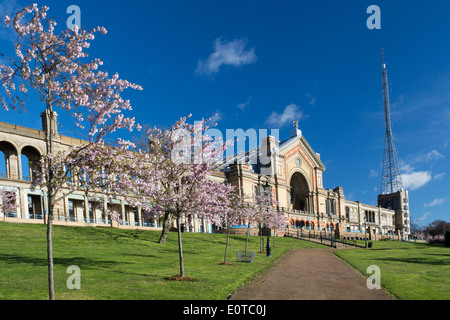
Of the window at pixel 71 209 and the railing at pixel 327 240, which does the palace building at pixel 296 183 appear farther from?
the window at pixel 71 209

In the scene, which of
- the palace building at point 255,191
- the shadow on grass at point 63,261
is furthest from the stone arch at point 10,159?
the shadow on grass at point 63,261

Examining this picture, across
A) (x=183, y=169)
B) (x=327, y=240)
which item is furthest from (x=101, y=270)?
(x=327, y=240)

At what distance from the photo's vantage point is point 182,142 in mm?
20422

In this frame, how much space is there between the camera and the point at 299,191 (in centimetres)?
9106

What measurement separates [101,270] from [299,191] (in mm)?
75484

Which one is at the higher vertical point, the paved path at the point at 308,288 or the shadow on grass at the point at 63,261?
the shadow on grass at the point at 63,261

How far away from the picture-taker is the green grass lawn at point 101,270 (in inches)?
539

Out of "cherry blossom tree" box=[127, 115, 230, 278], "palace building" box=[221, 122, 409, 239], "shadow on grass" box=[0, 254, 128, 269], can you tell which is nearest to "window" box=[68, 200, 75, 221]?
"shadow on grass" box=[0, 254, 128, 269]

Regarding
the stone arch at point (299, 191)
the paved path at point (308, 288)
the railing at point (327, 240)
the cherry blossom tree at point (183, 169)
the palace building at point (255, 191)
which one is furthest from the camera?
the stone arch at point (299, 191)

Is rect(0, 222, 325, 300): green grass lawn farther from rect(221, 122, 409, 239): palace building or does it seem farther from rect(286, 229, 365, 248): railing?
rect(221, 122, 409, 239): palace building

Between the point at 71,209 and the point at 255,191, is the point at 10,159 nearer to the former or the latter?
the point at 71,209

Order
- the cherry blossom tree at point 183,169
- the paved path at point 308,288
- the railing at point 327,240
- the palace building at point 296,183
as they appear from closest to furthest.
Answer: the paved path at point 308,288 → the cherry blossom tree at point 183,169 → the railing at point 327,240 → the palace building at point 296,183

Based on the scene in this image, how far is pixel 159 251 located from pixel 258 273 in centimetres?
1290

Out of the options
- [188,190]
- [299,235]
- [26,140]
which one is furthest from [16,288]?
[299,235]
